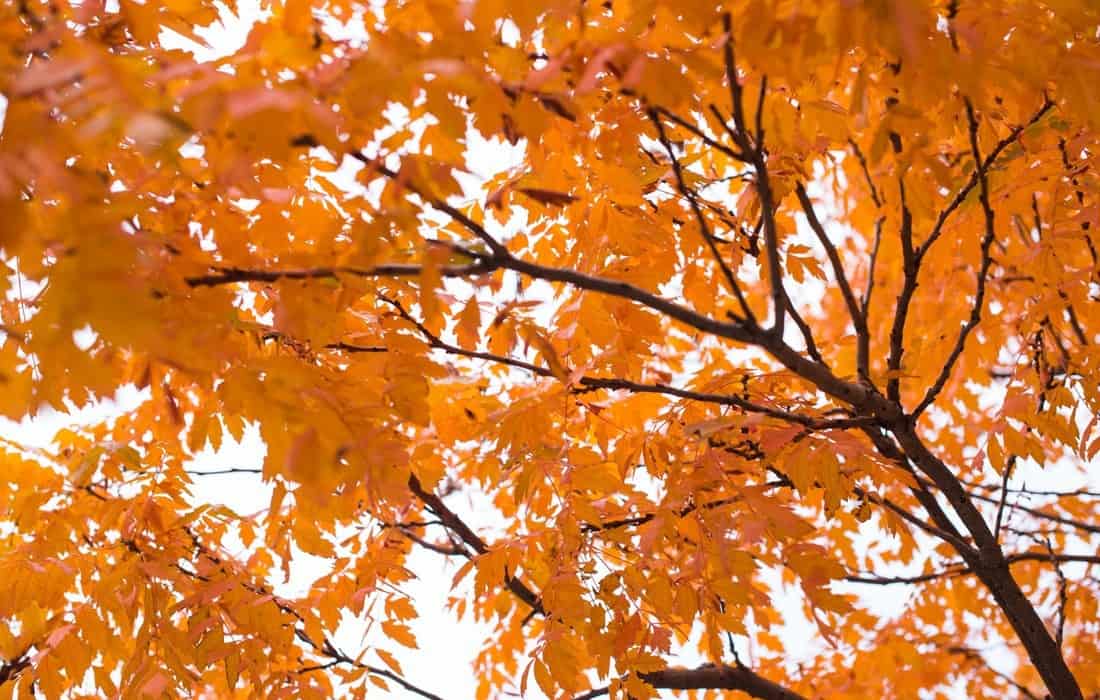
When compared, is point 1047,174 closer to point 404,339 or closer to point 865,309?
point 865,309

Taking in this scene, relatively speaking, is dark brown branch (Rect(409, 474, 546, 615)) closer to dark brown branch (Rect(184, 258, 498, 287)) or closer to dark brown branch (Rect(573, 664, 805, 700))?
dark brown branch (Rect(573, 664, 805, 700))

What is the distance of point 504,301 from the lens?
2.20 m

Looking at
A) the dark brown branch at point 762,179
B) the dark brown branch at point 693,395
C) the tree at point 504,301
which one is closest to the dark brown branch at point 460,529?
the tree at point 504,301

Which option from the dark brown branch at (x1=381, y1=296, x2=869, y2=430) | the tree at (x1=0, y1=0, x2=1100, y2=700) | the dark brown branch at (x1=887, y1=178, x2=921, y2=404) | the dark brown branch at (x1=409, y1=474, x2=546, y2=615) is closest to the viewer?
the tree at (x1=0, y1=0, x2=1100, y2=700)

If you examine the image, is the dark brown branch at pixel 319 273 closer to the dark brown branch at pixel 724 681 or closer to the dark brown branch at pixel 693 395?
the dark brown branch at pixel 693 395

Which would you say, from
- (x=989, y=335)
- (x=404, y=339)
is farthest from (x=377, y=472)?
(x=989, y=335)

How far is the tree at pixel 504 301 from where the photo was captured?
136cm

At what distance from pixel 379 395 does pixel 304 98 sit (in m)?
1.00

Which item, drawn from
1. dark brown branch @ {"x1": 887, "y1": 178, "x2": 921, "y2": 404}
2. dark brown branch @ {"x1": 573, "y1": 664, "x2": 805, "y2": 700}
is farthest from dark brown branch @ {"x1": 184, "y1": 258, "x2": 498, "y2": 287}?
dark brown branch @ {"x1": 573, "y1": 664, "x2": 805, "y2": 700}

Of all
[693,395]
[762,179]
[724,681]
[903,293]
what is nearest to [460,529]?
[724,681]

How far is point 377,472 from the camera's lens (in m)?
1.59

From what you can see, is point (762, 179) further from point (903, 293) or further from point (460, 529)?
point (460, 529)

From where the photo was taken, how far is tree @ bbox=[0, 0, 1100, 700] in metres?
1.36

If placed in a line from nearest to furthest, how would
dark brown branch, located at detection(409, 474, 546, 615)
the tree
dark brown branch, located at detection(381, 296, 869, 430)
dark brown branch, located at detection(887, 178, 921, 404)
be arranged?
the tree < dark brown branch, located at detection(381, 296, 869, 430) < dark brown branch, located at detection(887, 178, 921, 404) < dark brown branch, located at detection(409, 474, 546, 615)
